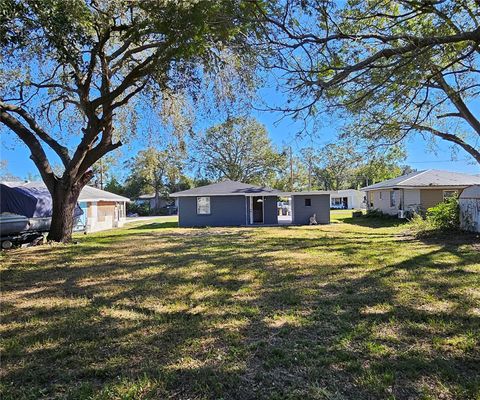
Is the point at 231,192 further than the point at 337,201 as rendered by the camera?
No

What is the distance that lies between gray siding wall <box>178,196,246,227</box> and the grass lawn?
15.9m

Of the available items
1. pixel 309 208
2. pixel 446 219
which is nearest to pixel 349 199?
Answer: pixel 309 208

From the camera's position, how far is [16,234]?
1246cm

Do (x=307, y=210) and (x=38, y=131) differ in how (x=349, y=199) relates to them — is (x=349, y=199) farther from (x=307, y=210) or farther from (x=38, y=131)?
(x=38, y=131)

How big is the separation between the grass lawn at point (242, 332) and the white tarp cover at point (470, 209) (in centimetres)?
569

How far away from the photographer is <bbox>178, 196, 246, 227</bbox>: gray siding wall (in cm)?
2355

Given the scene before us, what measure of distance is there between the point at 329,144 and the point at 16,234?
10.9m

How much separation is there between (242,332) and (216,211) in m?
19.9

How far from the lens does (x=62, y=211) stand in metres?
12.0

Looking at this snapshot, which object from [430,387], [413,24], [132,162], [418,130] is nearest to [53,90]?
[413,24]

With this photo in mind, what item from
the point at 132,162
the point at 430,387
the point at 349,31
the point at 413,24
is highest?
the point at 132,162

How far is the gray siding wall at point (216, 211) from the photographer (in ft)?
77.3

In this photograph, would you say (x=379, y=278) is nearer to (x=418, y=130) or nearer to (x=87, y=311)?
(x=87, y=311)

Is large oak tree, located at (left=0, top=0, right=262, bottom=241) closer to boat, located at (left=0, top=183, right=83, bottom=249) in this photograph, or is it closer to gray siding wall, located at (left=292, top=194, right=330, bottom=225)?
boat, located at (left=0, top=183, right=83, bottom=249)
